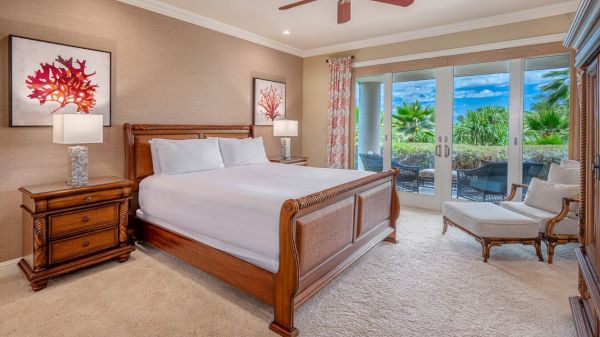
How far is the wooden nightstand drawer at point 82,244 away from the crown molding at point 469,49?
14.6 ft

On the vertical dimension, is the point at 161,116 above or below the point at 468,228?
above

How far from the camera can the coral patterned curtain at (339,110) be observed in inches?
222

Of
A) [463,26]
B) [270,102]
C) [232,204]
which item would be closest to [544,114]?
[463,26]

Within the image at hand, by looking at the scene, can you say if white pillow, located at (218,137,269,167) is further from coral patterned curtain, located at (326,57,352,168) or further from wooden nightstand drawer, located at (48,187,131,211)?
coral patterned curtain, located at (326,57,352,168)

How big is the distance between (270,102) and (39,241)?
3.72m

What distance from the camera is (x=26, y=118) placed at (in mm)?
2852

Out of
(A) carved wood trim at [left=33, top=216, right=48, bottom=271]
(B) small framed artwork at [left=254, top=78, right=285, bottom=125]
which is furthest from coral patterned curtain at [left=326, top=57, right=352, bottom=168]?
(A) carved wood trim at [left=33, top=216, right=48, bottom=271]

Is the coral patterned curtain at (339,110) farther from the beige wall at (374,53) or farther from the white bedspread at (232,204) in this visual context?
the white bedspread at (232,204)

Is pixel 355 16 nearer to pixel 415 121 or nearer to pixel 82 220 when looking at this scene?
pixel 415 121

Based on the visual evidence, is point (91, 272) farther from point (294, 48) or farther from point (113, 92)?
point (294, 48)

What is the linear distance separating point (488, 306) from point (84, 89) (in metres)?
3.97

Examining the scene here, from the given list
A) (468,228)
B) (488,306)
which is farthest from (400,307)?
(468,228)

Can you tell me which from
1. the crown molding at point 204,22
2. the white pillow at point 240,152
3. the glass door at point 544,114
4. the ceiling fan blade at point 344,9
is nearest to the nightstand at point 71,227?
the white pillow at point 240,152

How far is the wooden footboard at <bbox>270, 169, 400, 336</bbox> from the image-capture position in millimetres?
1976
